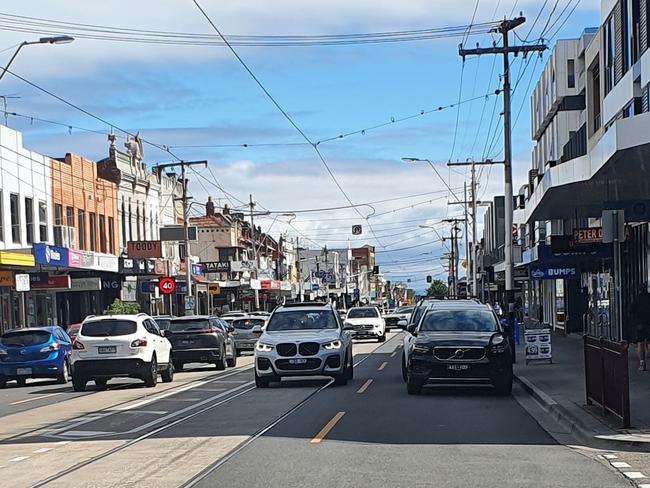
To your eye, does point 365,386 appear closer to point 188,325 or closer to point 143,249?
point 188,325

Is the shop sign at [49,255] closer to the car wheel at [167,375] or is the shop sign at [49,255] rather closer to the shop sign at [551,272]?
the car wheel at [167,375]

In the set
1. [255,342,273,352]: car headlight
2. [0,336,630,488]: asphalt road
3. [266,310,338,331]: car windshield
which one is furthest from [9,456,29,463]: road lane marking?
[266,310,338,331]: car windshield

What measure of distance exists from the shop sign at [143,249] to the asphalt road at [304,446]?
33265mm

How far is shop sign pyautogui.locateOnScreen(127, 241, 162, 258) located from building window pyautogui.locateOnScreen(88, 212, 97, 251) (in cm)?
234

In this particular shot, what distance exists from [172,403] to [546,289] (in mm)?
43584

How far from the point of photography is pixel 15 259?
1398 inches

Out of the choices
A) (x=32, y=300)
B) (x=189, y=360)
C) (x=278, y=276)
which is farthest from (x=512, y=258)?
(x=278, y=276)

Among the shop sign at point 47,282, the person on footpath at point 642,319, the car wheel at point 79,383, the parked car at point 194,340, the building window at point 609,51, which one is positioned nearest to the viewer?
the person on footpath at point 642,319

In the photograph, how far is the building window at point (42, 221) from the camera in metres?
45.0

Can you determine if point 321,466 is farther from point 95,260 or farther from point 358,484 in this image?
point 95,260

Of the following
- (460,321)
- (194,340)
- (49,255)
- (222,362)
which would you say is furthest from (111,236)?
(460,321)

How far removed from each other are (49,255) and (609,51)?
776 inches

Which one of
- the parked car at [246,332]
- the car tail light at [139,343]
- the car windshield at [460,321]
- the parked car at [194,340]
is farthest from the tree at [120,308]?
the car windshield at [460,321]

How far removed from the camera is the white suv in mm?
24719
